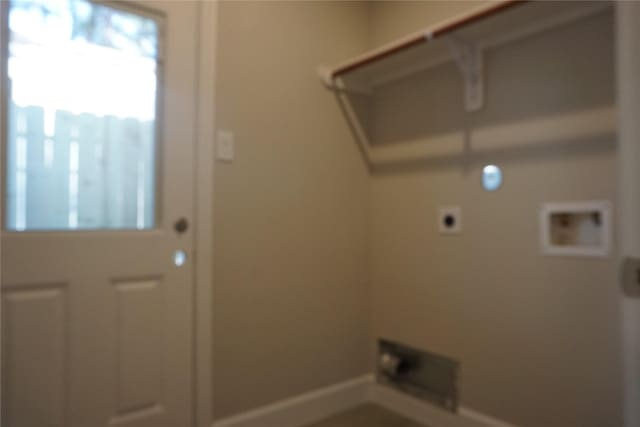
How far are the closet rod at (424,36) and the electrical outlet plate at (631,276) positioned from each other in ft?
2.86

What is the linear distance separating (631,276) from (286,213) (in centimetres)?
135

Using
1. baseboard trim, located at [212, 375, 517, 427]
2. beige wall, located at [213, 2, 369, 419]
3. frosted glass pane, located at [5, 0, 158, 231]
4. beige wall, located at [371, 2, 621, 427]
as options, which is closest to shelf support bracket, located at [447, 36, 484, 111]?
beige wall, located at [371, 2, 621, 427]

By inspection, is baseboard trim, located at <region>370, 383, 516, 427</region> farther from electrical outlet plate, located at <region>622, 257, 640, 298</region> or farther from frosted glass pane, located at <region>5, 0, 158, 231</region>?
frosted glass pane, located at <region>5, 0, 158, 231</region>

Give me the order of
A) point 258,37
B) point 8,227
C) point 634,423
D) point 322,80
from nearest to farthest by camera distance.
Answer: point 634,423 → point 8,227 → point 258,37 → point 322,80

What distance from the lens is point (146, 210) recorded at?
1597 millimetres

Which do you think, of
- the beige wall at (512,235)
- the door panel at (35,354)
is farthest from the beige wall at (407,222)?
the door panel at (35,354)

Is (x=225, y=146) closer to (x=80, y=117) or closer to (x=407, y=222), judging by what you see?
(x=80, y=117)

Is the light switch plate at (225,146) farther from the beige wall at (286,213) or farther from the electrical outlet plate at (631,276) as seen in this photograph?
the electrical outlet plate at (631,276)

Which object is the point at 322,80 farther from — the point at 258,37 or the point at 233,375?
the point at 233,375

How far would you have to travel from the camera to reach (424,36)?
162 centimetres

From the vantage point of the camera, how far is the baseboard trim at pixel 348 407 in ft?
5.96

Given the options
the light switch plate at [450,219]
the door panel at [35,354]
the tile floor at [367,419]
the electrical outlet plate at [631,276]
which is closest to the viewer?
the electrical outlet plate at [631,276]

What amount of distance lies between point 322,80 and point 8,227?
1436 mm

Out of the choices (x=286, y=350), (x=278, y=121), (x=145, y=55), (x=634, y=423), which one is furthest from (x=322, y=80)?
(x=634, y=423)
